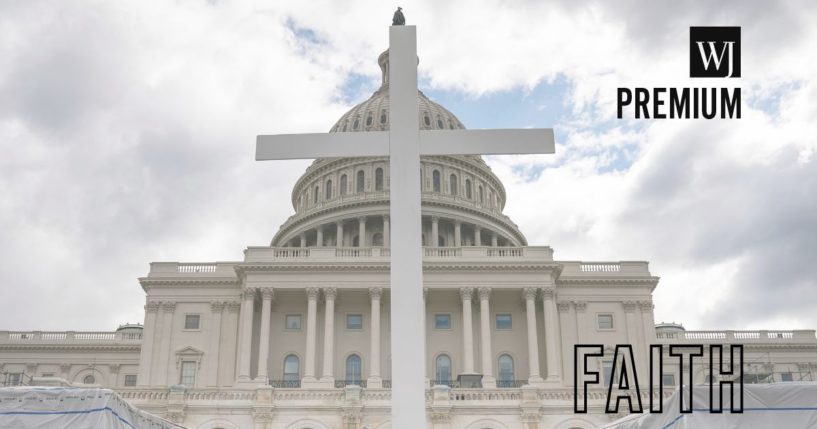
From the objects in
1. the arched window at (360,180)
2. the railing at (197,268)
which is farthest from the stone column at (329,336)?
the arched window at (360,180)

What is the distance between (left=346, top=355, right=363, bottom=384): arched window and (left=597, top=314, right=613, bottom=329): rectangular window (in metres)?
20.5

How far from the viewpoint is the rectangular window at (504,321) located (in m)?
75.4

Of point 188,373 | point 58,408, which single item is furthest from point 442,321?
point 58,408

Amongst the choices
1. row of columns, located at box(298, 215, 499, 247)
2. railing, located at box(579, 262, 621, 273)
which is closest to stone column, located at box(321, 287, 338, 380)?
row of columns, located at box(298, 215, 499, 247)

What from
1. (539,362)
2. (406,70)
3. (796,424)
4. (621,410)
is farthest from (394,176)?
(539,362)

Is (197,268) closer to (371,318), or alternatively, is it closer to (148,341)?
(148,341)

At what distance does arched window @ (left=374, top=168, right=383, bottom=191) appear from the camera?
99062 millimetres

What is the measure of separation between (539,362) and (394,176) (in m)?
59.9

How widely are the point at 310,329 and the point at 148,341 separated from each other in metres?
13.7

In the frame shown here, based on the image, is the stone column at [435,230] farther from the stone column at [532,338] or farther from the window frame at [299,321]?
the window frame at [299,321]

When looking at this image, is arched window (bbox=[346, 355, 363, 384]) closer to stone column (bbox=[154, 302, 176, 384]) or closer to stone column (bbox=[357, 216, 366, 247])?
stone column (bbox=[154, 302, 176, 384])

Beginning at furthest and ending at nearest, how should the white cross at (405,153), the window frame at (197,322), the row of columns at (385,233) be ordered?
1. the row of columns at (385,233)
2. the window frame at (197,322)
3. the white cross at (405,153)

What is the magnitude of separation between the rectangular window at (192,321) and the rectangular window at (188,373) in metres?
3.01

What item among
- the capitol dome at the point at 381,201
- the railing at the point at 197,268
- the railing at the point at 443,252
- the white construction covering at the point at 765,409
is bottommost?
Answer: the white construction covering at the point at 765,409
